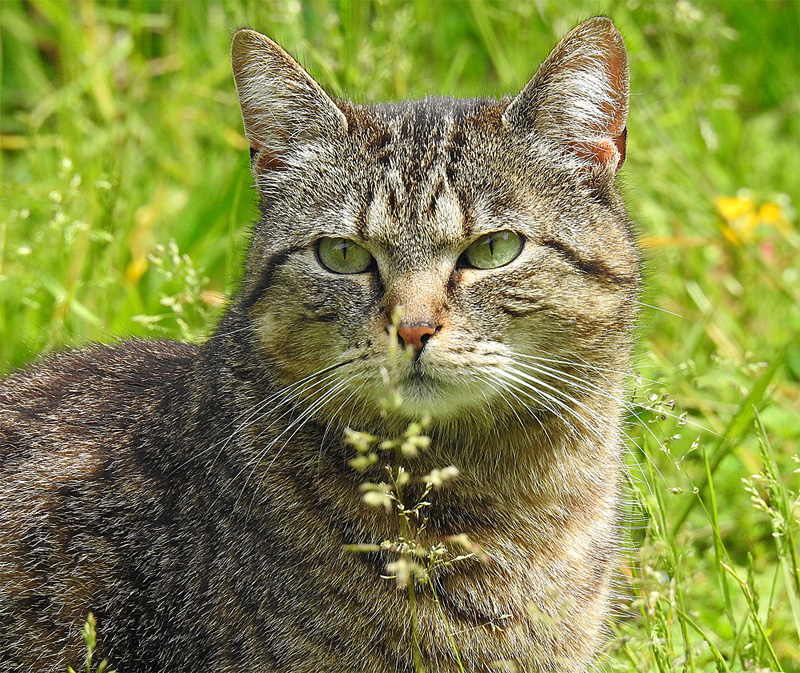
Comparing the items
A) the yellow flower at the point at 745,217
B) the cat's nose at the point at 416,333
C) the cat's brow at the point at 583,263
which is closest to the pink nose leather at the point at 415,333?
the cat's nose at the point at 416,333

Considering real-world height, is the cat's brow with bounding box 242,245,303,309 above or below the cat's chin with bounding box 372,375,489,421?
above

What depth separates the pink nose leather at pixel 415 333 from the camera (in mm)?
2000

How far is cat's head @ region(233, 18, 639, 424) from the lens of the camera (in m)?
2.09

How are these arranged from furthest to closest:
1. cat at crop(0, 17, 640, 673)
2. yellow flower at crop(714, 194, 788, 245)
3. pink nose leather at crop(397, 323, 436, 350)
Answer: yellow flower at crop(714, 194, 788, 245) < cat at crop(0, 17, 640, 673) < pink nose leather at crop(397, 323, 436, 350)

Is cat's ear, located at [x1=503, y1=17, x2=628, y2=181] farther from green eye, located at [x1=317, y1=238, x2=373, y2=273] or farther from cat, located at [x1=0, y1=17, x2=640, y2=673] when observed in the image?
green eye, located at [x1=317, y1=238, x2=373, y2=273]

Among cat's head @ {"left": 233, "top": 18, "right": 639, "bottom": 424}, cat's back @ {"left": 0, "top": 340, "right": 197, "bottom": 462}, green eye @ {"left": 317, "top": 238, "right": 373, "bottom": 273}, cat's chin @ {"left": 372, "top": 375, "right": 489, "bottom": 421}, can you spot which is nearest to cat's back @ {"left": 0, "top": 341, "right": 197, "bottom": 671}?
cat's back @ {"left": 0, "top": 340, "right": 197, "bottom": 462}

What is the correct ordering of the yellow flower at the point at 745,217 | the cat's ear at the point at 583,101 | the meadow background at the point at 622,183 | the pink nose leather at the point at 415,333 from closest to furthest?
the pink nose leather at the point at 415,333, the cat's ear at the point at 583,101, the meadow background at the point at 622,183, the yellow flower at the point at 745,217

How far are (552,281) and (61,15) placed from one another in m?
→ 3.32

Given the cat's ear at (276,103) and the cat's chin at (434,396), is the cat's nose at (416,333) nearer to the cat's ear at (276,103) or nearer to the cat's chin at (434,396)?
the cat's chin at (434,396)

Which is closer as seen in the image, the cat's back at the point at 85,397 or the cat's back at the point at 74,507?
the cat's back at the point at 74,507

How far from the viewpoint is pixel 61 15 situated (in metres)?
4.58

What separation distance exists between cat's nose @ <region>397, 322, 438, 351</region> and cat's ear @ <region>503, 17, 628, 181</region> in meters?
0.59

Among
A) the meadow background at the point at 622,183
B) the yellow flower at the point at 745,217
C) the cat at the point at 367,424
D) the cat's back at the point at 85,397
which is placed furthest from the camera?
the yellow flower at the point at 745,217

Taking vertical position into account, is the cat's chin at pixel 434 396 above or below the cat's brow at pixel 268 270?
below
